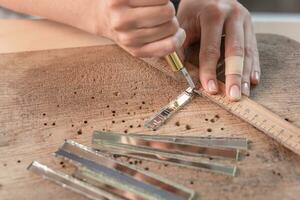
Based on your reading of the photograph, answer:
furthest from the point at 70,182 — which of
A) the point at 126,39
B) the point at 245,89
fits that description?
the point at 245,89

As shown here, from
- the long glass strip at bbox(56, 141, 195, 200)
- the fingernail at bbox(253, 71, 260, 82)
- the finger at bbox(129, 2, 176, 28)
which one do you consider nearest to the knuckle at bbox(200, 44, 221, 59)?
the fingernail at bbox(253, 71, 260, 82)

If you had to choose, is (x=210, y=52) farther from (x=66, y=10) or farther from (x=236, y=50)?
(x=66, y=10)

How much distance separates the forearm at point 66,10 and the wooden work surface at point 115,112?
83mm

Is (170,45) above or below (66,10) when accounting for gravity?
below

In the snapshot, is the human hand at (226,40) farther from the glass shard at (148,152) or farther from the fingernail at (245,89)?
the glass shard at (148,152)

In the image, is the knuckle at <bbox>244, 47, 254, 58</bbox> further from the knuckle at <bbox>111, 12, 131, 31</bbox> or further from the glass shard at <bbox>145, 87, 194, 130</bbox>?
the knuckle at <bbox>111, 12, 131, 31</bbox>

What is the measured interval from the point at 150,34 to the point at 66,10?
1.05 feet

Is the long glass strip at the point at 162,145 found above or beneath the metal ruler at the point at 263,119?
beneath

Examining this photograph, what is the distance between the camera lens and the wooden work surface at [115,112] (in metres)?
0.78

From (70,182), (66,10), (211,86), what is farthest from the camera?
(66,10)

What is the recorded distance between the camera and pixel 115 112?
3.09 ft

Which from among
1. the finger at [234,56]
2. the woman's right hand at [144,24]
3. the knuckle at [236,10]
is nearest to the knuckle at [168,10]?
the woman's right hand at [144,24]

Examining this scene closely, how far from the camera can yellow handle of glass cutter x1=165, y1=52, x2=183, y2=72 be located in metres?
0.98

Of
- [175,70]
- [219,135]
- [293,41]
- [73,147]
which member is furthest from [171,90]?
[293,41]
